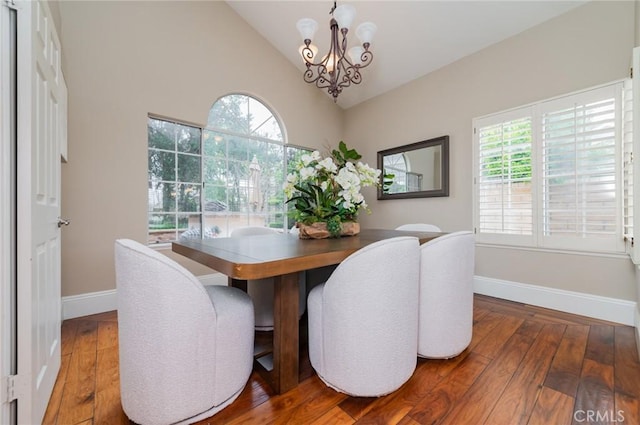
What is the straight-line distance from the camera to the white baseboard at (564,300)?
2144mm

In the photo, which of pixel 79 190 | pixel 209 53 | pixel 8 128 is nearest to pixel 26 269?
pixel 8 128

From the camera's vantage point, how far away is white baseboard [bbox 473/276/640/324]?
2.14m

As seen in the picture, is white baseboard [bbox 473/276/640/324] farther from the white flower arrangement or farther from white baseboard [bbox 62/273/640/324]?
the white flower arrangement

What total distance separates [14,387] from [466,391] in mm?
1934

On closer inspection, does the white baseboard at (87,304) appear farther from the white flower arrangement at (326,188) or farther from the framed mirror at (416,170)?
the framed mirror at (416,170)

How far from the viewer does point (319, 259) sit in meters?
1.22

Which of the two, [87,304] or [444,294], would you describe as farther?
[87,304]

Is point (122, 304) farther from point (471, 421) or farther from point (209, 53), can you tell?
point (209, 53)

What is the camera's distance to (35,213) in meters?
1.11

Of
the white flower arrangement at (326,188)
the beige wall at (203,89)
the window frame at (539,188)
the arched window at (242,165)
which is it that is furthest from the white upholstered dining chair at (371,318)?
the arched window at (242,165)

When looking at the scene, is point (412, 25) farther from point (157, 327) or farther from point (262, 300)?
point (157, 327)

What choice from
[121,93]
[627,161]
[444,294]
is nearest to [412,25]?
[627,161]

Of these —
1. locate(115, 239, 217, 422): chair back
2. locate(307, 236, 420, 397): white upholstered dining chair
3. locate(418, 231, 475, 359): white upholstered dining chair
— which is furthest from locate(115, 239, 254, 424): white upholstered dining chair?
locate(418, 231, 475, 359): white upholstered dining chair

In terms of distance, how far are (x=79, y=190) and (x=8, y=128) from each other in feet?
5.61
